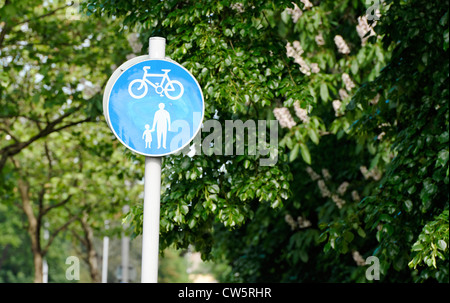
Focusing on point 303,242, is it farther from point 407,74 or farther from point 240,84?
point 240,84

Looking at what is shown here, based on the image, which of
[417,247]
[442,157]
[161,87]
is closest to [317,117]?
[442,157]

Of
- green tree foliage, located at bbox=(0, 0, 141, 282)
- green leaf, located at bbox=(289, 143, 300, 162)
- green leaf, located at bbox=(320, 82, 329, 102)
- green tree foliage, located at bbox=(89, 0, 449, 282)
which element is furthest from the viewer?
green tree foliage, located at bbox=(0, 0, 141, 282)

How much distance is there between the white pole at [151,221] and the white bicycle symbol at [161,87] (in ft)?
0.45

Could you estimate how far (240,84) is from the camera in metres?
6.23

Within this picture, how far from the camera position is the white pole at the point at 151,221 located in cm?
375

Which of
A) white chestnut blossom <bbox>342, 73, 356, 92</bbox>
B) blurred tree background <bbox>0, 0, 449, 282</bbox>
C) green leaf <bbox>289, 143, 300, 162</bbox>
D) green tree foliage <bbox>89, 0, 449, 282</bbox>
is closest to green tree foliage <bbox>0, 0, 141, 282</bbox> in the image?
blurred tree background <bbox>0, 0, 449, 282</bbox>

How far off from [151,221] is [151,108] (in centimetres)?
59

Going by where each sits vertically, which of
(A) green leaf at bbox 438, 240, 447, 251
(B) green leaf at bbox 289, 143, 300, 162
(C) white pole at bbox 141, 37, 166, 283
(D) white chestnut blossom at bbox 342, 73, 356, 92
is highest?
(D) white chestnut blossom at bbox 342, 73, 356, 92

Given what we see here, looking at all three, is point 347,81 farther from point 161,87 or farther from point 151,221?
point 151,221

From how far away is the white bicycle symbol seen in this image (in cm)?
378

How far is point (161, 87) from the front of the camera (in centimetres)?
379

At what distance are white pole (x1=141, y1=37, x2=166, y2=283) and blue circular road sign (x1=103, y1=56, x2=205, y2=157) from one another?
105 mm

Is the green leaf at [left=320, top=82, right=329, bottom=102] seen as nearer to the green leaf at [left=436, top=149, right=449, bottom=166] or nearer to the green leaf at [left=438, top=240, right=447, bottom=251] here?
the green leaf at [left=436, top=149, right=449, bottom=166]
